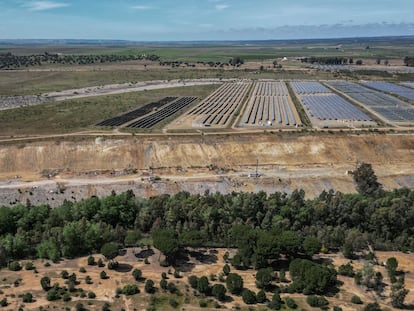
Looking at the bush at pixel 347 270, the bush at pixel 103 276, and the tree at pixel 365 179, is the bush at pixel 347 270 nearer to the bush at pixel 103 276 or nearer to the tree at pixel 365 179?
the tree at pixel 365 179

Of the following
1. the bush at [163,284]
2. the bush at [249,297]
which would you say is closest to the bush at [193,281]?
the bush at [163,284]

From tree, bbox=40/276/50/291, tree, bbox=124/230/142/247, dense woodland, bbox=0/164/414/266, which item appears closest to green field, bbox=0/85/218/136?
dense woodland, bbox=0/164/414/266

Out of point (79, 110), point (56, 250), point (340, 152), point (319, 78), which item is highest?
point (319, 78)

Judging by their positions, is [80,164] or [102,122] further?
[102,122]

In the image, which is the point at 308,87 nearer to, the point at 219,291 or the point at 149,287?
the point at 219,291

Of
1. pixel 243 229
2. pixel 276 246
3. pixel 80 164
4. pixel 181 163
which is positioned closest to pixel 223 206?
pixel 243 229

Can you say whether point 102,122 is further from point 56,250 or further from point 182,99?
point 56,250
